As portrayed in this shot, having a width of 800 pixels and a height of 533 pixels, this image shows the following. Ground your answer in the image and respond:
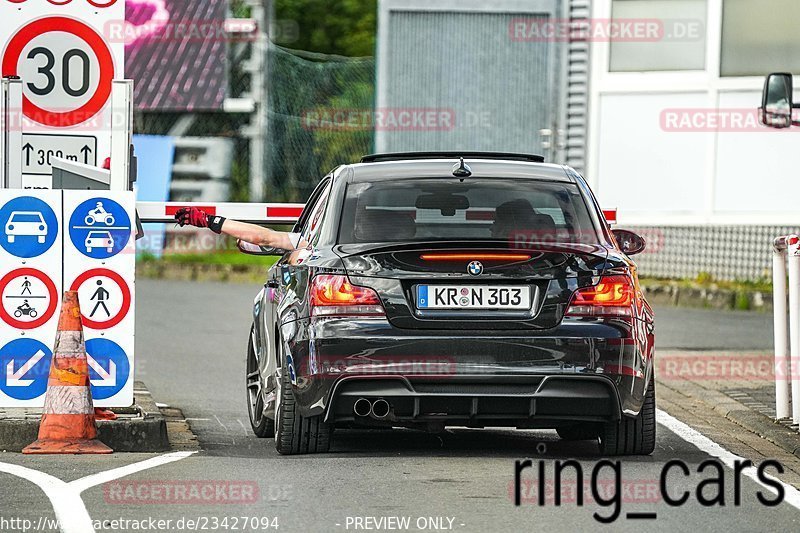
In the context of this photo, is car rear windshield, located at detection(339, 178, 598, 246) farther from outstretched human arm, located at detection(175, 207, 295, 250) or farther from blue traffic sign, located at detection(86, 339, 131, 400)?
blue traffic sign, located at detection(86, 339, 131, 400)

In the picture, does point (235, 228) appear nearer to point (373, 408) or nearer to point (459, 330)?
point (373, 408)

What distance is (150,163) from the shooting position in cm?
3066

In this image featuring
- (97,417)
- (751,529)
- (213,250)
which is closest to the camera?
(751,529)

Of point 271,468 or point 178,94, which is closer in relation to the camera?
point 271,468

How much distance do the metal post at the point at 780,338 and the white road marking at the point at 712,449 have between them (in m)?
0.57

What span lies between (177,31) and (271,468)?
2682 cm

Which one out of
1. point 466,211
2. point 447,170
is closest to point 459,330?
point 466,211

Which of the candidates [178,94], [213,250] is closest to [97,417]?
[213,250]

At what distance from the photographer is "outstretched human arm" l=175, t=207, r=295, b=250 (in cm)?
948

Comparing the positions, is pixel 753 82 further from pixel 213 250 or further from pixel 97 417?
pixel 97 417

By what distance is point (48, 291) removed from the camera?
9695mm

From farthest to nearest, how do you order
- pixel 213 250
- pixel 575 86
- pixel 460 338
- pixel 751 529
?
pixel 213 250, pixel 575 86, pixel 460 338, pixel 751 529

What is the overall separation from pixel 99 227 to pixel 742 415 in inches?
161

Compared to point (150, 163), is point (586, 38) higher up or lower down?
higher up
